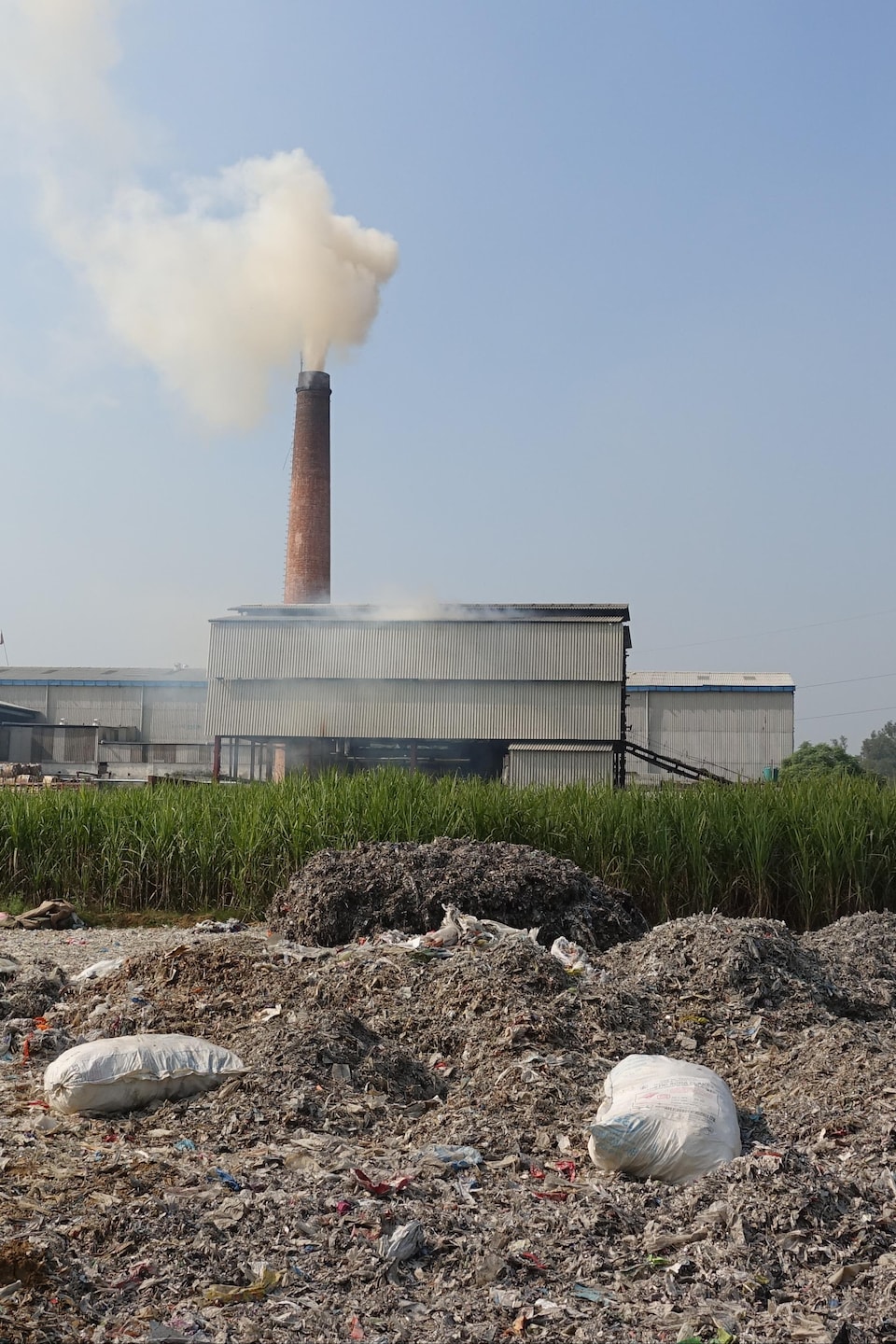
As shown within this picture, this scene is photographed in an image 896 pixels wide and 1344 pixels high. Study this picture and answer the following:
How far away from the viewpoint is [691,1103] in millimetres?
4105

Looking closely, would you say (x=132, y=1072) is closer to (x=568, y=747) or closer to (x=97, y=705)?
(x=568, y=747)

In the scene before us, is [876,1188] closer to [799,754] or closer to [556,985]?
[556,985]

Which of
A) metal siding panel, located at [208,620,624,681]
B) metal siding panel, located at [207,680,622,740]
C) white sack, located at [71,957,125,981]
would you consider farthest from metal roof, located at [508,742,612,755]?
white sack, located at [71,957,125,981]

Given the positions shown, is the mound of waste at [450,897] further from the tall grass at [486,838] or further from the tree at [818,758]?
the tree at [818,758]

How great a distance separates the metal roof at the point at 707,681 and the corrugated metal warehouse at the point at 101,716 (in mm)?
15854

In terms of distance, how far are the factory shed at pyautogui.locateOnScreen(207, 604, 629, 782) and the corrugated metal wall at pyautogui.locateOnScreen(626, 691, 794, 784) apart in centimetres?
1399

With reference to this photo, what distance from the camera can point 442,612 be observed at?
87.1 feet

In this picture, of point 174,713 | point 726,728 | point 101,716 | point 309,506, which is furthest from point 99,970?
point 101,716

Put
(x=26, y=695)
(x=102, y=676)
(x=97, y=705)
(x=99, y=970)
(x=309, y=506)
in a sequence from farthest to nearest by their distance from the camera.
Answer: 1. (x=102, y=676)
2. (x=26, y=695)
3. (x=97, y=705)
4. (x=309, y=506)
5. (x=99, y=970)

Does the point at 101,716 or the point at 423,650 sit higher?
the point at 423,650

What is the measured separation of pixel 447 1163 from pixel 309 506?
25.4m

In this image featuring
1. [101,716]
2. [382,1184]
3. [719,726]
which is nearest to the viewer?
[382,1184]

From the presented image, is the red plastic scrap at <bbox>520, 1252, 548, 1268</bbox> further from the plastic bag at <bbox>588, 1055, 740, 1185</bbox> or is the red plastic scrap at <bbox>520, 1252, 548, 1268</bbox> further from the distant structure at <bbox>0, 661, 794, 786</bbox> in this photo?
the distant structure at <bbox>0, 661, 794, 786</bbox>

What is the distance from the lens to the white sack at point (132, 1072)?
184 inches
